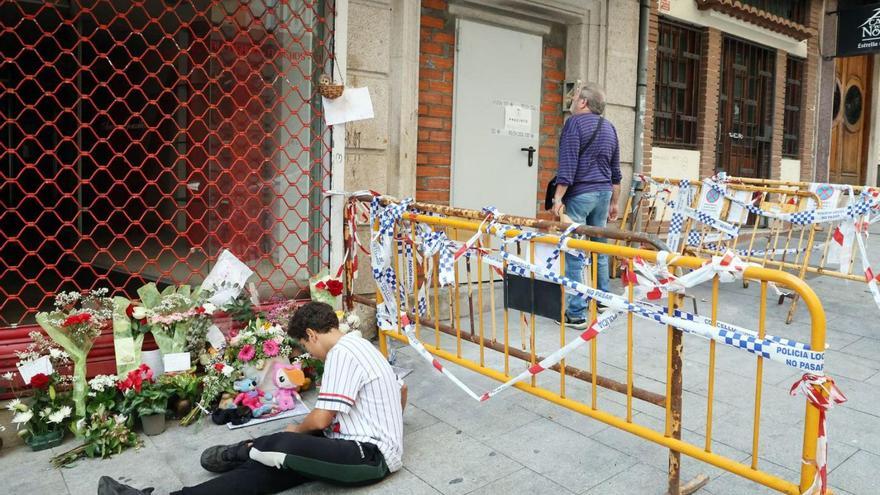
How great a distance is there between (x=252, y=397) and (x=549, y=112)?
4330mm

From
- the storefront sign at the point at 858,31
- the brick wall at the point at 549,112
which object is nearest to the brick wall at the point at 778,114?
the storefront sign at the point at 858,31

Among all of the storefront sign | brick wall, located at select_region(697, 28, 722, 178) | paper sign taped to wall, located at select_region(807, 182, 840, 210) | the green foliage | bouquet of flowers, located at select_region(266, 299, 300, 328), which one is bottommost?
the green foliage

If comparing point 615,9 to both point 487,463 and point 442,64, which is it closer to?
point 442,64

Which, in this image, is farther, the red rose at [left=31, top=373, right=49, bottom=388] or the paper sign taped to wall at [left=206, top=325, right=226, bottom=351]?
the paper sign taped to wall at [left=206, top=325, right=226, bottom=351]

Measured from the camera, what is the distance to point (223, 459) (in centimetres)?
342

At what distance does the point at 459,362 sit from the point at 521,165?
3.38 meters

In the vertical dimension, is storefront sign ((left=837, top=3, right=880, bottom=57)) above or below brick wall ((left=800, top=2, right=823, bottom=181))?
above

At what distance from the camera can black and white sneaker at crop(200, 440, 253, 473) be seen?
3393 mm

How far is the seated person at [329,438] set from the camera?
123 inches

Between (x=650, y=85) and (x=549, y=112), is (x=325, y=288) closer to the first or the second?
(x=549, y=112)

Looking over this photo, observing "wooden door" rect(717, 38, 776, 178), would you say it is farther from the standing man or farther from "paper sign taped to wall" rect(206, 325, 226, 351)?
"paper sign taped to wall" rect(206, 325, 226, 351)

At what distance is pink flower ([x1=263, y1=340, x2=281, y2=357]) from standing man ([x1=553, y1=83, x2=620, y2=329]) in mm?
2474

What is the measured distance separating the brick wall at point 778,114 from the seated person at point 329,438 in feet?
29.4

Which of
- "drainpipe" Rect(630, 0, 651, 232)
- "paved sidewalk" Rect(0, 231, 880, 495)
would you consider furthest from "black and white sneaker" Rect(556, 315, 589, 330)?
"drainpipe" Rect(630, 0, 651, 232)
